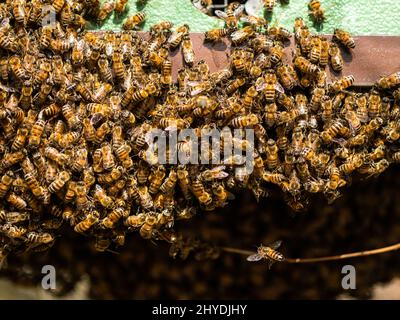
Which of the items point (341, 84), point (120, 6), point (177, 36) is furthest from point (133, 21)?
point (341, 84)

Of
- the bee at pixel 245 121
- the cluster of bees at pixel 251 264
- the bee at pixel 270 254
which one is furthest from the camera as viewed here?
the cluster of bees at pixel 251 264

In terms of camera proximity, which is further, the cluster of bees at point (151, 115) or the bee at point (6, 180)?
the bee at point (6, 180)

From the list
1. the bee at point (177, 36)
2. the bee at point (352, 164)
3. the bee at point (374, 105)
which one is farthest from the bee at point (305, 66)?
the bee at point (177, 36)

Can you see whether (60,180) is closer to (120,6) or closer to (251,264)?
(120,6)

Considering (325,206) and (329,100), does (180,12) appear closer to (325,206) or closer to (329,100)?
(329,100)

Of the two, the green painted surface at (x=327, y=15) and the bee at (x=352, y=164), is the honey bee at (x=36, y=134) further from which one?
the bee at (x=352, y=164)

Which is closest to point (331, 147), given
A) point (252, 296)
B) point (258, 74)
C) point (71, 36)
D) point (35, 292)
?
point (258, 74)
